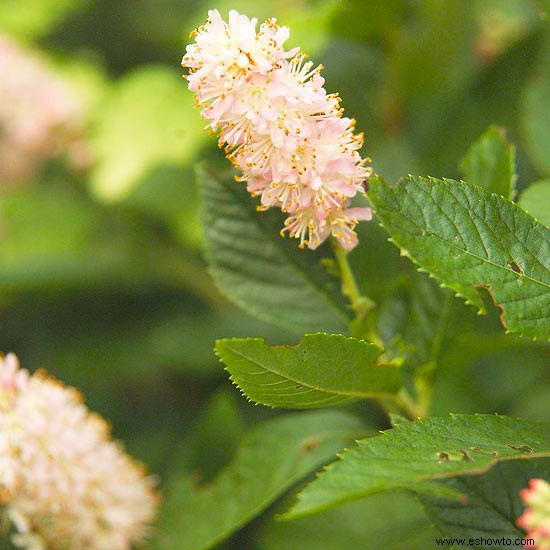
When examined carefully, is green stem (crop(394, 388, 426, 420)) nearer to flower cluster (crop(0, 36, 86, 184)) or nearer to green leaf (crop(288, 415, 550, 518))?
green leaf (crop(288, 415, 550, 518))

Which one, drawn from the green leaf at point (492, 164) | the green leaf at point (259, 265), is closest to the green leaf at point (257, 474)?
the green leaf at point (259, 265)

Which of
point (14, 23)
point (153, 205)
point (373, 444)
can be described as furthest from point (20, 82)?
point (373, 444)

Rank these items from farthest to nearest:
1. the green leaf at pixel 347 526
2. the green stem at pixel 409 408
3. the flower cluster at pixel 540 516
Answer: the green leaf at pixel 347 526
the green stem at pixel 409 408
the flower cluster at pixel 540 516

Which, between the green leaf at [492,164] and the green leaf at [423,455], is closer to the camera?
the green leaf at [423,455]

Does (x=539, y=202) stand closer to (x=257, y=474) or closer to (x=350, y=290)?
(x=350, y=290)

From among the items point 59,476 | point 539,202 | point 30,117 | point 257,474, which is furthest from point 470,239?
point 30,117

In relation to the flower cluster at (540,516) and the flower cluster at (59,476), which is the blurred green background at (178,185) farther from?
the flower cluster at (540,516)
